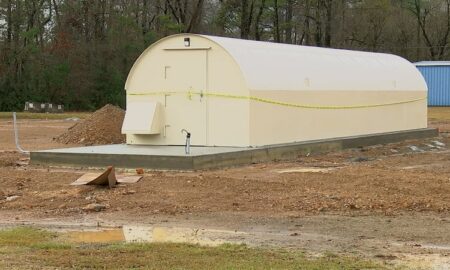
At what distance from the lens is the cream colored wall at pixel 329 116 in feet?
65.0

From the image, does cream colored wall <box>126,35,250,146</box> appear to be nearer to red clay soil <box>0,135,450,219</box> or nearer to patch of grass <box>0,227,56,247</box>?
red clay soil <box>0,135,450,219</box>

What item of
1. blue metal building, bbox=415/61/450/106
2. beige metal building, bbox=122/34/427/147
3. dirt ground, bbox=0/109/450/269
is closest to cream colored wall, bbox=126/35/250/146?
beige metal building, bbox=122/34/427/147

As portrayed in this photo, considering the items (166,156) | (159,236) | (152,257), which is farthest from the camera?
(166,156)

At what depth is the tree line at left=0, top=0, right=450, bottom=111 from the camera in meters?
54.7

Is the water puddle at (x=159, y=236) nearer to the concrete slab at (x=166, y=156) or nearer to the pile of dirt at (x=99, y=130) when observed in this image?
the concrete slab at (x=166, y=156)

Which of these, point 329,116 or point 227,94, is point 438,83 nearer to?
point 329,116

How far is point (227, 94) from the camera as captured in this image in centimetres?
1938

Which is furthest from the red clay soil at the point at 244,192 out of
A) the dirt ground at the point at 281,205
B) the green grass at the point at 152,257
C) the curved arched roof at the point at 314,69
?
the curved arched roof at the point at 314,69

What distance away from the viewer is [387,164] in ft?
61.5

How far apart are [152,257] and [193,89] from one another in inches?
481

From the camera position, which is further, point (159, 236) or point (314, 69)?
point (314, 69)

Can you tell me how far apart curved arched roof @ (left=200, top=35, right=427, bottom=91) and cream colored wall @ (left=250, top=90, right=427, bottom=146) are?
0.82 ft

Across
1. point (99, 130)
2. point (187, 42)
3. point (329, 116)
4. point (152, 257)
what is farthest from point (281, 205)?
point (99, 130)

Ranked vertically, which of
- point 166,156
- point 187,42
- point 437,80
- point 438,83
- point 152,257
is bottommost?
point 152,257
